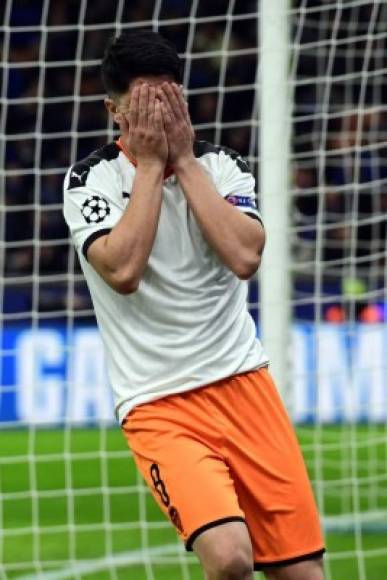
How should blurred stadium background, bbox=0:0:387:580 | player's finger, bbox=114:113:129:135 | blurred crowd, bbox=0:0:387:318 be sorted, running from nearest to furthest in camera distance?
player's finger, bbox=114:113:129:135
blurred stadium background, bbox=0:0:387:580
blurred crowd, bbox=0:0:387:318

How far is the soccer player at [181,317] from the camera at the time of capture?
3.94m

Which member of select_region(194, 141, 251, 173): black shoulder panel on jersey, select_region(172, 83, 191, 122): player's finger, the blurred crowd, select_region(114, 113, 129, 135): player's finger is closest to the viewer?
select_region(172, 83, 191, 122): player's finger

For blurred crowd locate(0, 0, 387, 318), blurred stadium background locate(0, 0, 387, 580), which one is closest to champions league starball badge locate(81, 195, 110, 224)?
blurred stadium background locate(0, 0, 387, 580)

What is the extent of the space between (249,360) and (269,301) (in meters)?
2.25

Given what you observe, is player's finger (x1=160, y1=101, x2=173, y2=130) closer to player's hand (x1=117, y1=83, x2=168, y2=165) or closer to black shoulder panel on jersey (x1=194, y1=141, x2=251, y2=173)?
player's hand (x1=117, y1=83, x2=168, y2=165)

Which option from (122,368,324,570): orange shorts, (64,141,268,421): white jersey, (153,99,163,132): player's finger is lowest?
(122,368,324,570): orange shorts

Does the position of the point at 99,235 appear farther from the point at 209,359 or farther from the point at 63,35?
the point at 63,35

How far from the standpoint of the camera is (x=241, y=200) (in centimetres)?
413

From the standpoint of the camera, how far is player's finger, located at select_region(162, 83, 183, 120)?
3.95 m

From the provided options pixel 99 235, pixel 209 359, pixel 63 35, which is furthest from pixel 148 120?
pixel 63 35

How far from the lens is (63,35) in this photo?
1366cm

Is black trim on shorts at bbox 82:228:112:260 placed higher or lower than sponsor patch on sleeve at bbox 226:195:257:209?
lower

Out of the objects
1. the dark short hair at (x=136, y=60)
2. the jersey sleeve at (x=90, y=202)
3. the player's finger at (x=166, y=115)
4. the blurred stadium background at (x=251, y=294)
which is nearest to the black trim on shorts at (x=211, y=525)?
the jersey sleeve at (x=90, y=202)

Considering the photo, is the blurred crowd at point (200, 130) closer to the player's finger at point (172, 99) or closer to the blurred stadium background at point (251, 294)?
the blurred stadium background at point (251, 294)
